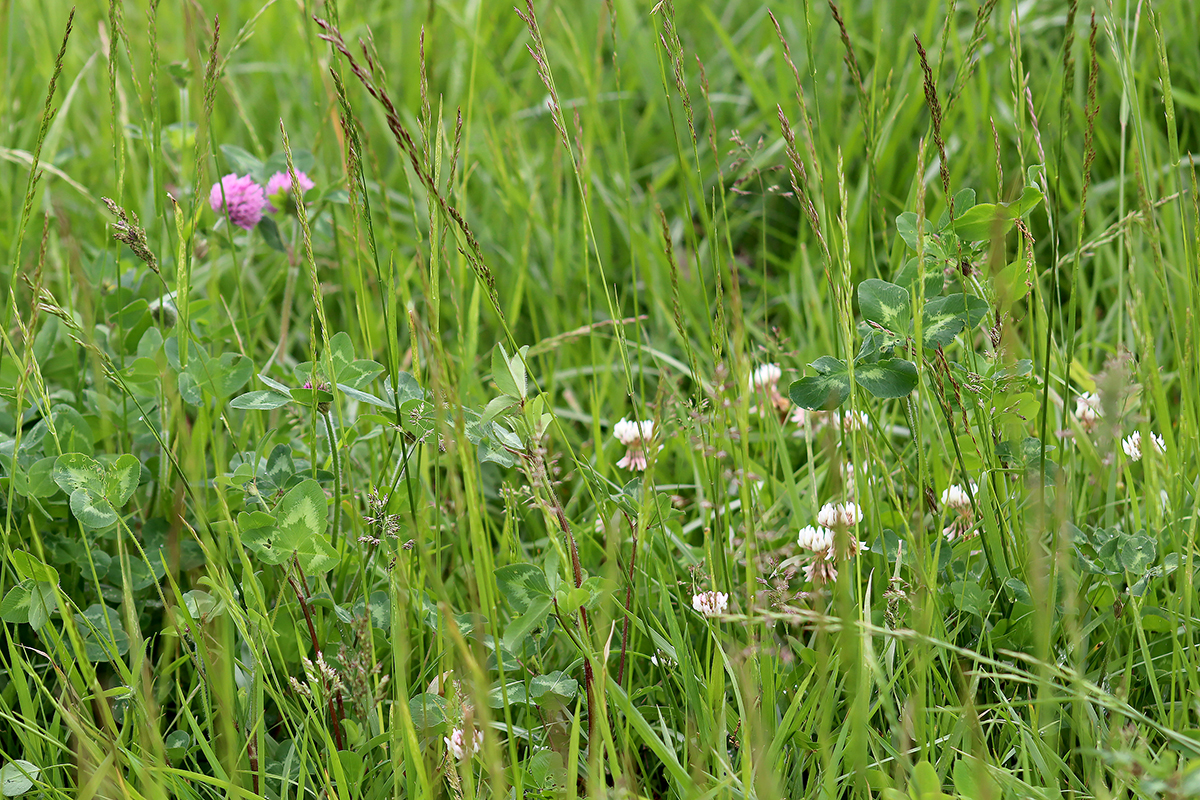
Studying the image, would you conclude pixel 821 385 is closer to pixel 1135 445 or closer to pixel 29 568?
pixel 1135 445

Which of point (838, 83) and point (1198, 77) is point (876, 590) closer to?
point (838, 83)

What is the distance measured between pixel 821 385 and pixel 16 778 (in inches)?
39.6

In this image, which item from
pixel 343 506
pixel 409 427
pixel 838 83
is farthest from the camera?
pixel 838 83

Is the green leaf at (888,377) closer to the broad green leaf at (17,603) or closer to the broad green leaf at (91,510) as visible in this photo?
the broad green leaf at (91,510)

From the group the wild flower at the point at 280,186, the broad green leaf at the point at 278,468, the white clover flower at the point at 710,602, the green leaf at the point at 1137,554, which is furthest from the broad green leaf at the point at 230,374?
the green leaf at the point at 1137,554

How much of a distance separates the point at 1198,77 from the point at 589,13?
5.85 ft

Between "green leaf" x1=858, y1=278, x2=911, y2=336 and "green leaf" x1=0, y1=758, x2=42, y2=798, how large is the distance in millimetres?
1065

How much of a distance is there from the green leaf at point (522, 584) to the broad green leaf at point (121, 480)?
49 centimetres

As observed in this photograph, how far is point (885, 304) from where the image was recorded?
1.18 m

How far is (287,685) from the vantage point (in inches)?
47.2

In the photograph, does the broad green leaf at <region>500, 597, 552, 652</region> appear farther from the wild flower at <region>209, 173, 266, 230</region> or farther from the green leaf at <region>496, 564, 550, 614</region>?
the wild flower at <region>209, 173, 266, 230</region>

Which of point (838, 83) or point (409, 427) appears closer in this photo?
point (409, 427)

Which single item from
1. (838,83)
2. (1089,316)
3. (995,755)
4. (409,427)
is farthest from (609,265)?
(995,755)

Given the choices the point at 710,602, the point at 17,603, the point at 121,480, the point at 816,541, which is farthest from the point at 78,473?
the point at 816,541
